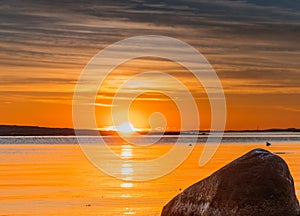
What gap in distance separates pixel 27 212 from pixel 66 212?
1179mm

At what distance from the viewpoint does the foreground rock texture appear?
55.9 feet

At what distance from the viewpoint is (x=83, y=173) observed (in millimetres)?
34719

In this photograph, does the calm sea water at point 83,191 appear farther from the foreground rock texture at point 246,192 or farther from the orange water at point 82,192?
the foreground rock texture at point 246,192

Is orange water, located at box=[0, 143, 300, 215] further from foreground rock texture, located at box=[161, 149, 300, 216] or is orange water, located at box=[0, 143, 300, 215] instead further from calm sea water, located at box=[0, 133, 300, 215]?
foreground rock texture, located at box=[161, 149, 300, 216]

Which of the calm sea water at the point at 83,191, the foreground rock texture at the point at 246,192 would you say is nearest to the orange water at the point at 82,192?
the calm sea water at the point at 83,191

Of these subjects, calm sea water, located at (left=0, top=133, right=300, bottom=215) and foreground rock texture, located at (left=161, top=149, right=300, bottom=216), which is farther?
calm sea water, located at (left=0, top=133, right=300, bottom=215)

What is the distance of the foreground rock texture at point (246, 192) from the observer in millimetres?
17047

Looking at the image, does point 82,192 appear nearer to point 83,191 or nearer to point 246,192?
point 83,191

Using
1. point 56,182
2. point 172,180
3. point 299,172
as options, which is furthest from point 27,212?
point 299,172

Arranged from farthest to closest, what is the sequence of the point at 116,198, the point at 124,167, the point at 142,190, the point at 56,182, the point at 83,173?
the point at 124,167 < the point at 83,173 < the point at 56,182 < the point at 142,190 < the point at 116,198

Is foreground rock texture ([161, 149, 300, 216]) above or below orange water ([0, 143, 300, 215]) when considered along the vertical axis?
below

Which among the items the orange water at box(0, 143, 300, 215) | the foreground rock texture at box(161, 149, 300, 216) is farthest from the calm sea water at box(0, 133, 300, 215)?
the foreground rock texture at box(161, 149, 300, 216)

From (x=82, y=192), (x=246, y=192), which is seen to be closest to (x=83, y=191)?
(x=82, y=192)

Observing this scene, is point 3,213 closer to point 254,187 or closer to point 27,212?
point 27,212
